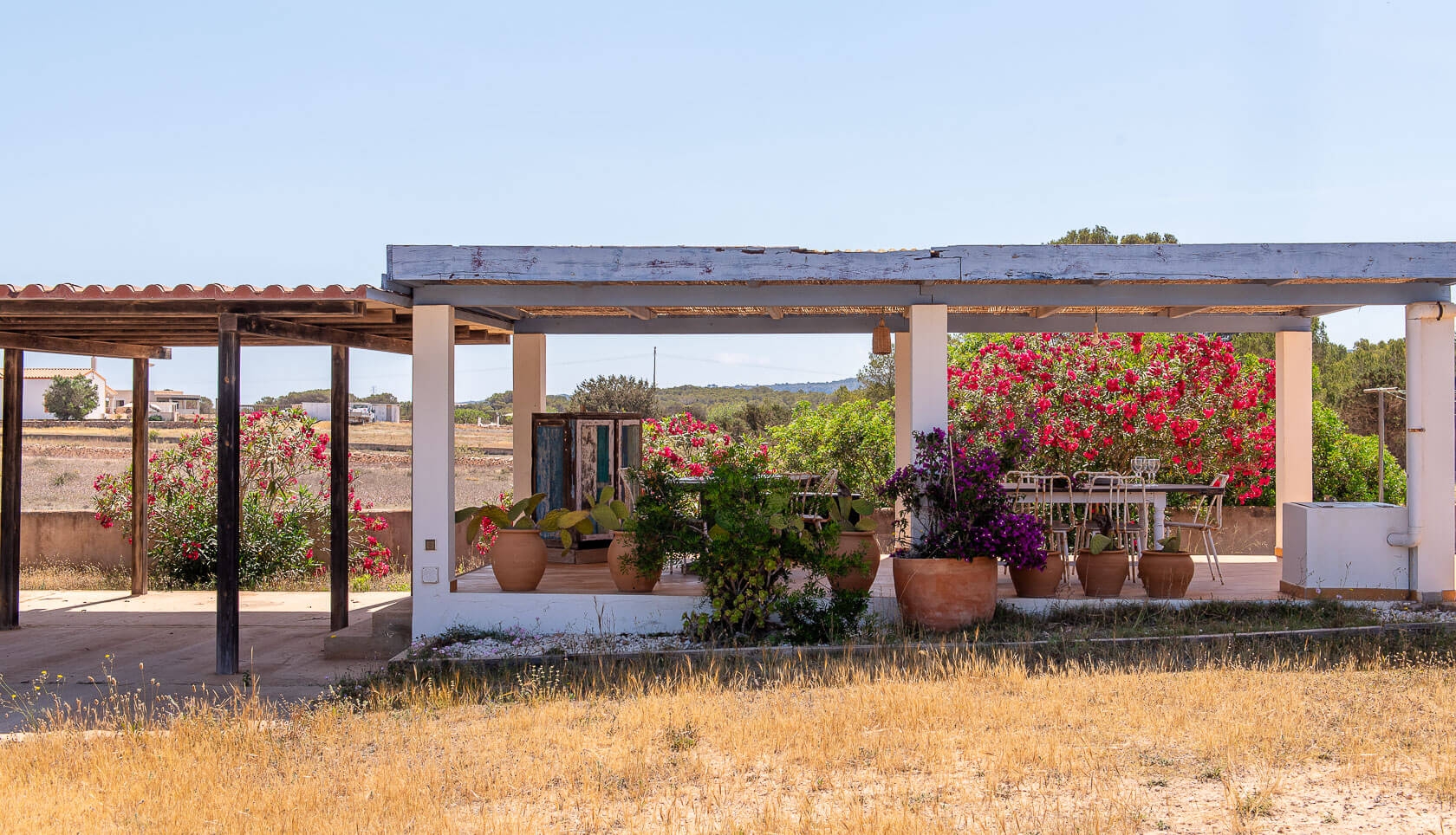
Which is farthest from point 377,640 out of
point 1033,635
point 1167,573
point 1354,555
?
point 1354,555

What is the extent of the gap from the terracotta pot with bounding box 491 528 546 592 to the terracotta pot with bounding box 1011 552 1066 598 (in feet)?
11.4

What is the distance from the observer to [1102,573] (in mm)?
8273

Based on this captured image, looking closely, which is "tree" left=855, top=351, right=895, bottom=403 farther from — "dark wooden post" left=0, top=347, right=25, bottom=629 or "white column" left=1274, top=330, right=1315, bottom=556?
"dark wooden post" left=0, top=347, right=25, bottom=629

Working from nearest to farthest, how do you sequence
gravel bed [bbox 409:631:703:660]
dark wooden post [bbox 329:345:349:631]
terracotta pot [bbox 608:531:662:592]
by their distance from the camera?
gravel bed [bbox 409:631:703:660]
terracotta pot [bbox 608:531:662:592]
dark wooden post [bbox 329:345:349:631]

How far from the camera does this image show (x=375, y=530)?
14031 millimetres

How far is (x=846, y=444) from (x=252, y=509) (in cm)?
732

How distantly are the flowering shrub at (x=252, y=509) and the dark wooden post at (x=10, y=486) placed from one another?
2814mm

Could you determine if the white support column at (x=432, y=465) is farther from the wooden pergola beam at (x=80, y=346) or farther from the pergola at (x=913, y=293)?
the wooden pergola beam at (x=80, y=346)

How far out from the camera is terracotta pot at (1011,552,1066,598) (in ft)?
26.8

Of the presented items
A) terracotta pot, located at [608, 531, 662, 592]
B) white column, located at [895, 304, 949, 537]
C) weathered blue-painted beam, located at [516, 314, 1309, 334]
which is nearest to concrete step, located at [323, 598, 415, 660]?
terracotta pot, located at [608, 531, 662, 592]

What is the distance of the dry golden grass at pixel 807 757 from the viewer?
427cm

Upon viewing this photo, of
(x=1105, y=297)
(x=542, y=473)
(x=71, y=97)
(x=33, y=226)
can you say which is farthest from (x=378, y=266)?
(x=33, y=226)

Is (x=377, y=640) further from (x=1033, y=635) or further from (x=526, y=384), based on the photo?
(x=1033, y=635)

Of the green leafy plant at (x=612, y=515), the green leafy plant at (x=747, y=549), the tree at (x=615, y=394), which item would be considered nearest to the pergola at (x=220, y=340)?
the green leafy plant at (x=612, y=515)
